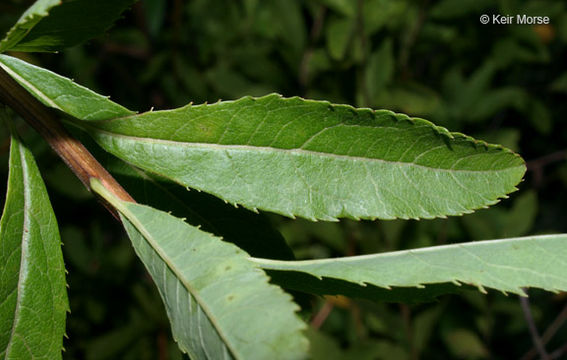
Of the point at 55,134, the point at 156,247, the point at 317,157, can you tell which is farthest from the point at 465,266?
the point at 55,134

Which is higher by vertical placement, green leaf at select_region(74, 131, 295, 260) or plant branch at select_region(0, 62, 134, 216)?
plant branch at select_region(0, 62, 134, 216)

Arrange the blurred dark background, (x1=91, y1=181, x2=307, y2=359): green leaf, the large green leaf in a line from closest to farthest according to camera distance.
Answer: (x1=91, y1=181, x2=307, y2=359): green leaf → the large green leaf → the blurred dark background

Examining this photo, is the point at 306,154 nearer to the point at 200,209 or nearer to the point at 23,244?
the point at 200,209

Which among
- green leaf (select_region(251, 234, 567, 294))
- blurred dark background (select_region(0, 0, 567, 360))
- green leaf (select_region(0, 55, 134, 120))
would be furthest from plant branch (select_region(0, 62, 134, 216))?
blurred dark background (select_region(0, 0, 567, 360))

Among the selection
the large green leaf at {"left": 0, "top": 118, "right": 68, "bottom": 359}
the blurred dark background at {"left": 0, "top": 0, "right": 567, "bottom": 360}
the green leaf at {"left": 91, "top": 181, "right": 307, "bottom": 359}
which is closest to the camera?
the green leaf at {"left": 91, "top": 181, "right": 307, "bottom": 359}

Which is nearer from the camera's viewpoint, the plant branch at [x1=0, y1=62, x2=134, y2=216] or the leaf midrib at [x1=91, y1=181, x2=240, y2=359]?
the leaf midrib at [x1=91, y1=181, x2=240, y2=359]

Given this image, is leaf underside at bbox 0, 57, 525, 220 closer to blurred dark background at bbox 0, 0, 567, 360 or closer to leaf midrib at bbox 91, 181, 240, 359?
leaf midrib at bbox 91, 181, 240, 359

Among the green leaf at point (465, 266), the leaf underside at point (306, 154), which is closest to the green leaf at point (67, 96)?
the leaf underside at point (306, 154)
